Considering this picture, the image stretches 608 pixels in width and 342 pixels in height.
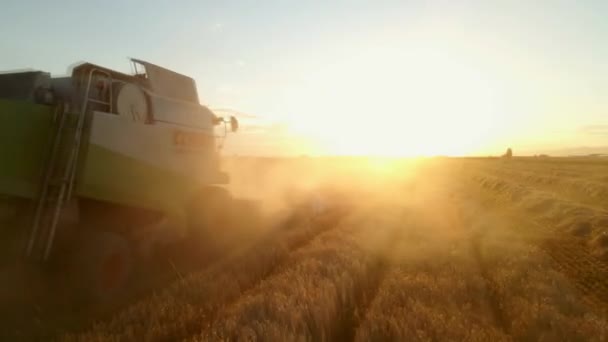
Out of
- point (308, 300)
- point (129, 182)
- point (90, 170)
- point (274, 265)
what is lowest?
point (274, 265)

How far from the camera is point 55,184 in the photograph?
19.9 feet

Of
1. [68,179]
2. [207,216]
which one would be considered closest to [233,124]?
[207,216]

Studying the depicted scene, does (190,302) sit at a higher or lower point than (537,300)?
lower

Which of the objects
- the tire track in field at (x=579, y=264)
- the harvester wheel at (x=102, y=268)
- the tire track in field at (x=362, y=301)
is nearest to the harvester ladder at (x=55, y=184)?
the harvester wheel at (x=102, y=268)

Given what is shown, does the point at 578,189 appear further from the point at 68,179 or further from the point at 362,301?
the point at 68,179

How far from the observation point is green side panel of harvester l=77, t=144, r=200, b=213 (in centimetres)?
637

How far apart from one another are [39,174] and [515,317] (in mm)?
6730

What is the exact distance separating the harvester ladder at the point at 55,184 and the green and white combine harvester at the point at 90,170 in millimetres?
14

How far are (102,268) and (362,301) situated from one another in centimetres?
384

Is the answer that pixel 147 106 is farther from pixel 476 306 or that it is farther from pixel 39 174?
pixel 476 306

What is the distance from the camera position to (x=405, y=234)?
33.8 ft

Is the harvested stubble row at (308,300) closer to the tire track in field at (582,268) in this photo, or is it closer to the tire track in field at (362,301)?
the tire track in field at (362,301)

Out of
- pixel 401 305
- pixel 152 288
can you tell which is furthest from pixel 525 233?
pixel 152 288

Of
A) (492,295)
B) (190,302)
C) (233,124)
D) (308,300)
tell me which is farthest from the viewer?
(233,124)
